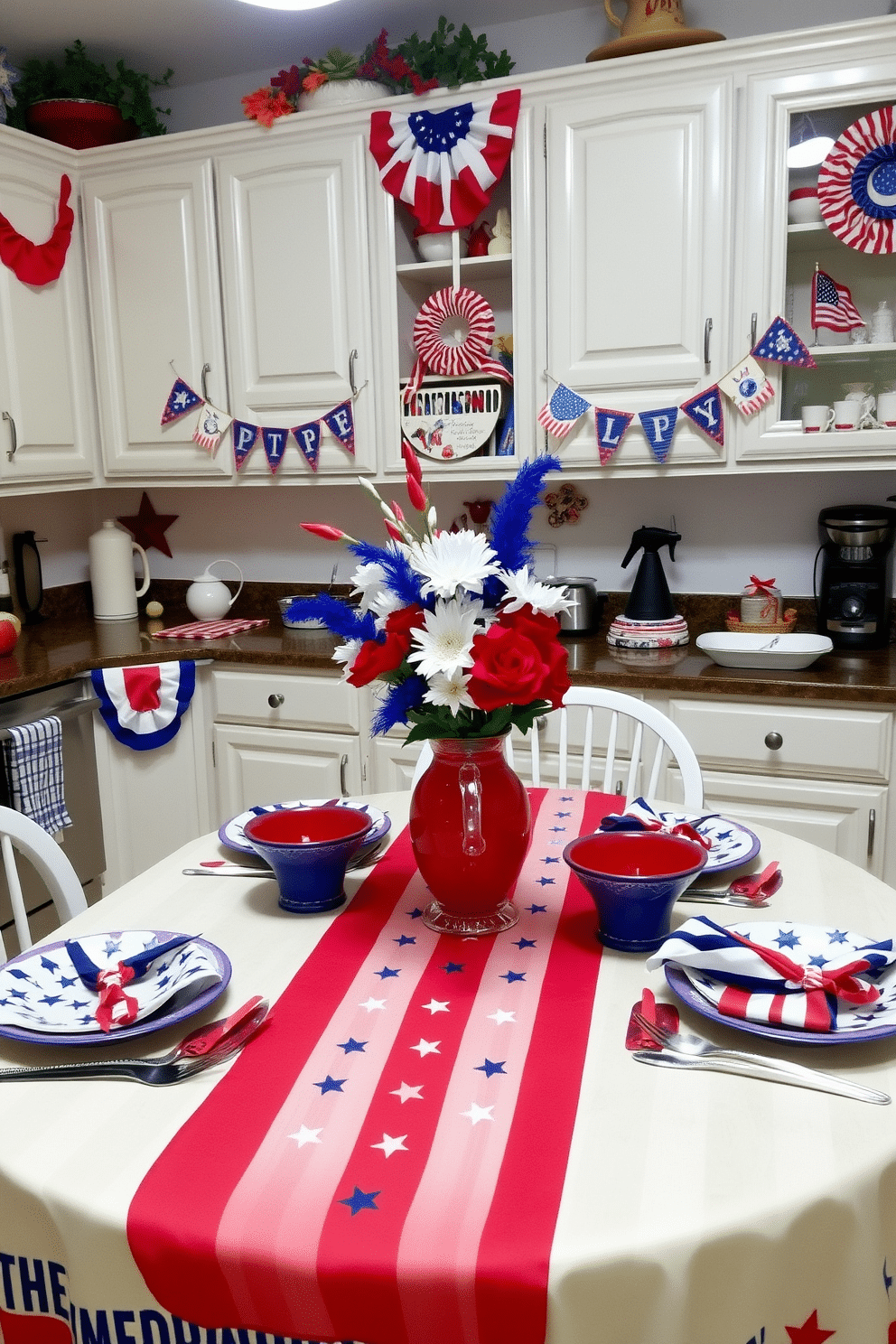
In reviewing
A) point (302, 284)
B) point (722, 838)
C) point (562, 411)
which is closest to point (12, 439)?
point (302, 284)

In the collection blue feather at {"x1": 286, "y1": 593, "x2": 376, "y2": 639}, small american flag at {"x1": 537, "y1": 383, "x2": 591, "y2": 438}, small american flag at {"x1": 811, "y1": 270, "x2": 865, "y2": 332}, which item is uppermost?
small american flag at {"x1": 811, "y1": 270, "x2": 865, "y2": 332}

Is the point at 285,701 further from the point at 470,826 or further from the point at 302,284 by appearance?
the point at 470,826

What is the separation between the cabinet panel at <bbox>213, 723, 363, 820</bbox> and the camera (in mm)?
2709

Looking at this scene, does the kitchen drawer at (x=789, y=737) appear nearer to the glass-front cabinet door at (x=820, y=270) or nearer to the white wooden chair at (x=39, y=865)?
the glass-front cabinet door at (x=820, y=270)

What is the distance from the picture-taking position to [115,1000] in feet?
3.32

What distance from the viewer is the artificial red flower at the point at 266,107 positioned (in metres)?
2.69

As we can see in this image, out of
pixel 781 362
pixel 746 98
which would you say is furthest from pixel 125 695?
pixel 746 98

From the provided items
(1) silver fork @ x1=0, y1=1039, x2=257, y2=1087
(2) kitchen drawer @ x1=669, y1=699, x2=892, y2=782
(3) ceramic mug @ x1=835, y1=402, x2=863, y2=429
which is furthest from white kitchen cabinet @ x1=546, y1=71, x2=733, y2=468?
(1) silver fork @ x1=0, y1=1039, x2=257, y2=1087

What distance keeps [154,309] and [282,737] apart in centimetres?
127

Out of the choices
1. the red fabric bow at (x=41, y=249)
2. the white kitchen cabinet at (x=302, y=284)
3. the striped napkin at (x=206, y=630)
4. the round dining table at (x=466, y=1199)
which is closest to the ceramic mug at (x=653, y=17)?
the white kitchen cabinet at (x=302, y=284)

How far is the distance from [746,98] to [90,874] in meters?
2.45

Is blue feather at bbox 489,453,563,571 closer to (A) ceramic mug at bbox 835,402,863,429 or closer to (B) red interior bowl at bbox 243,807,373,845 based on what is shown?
(B) red interior bowl at bbox 243,807,373,845

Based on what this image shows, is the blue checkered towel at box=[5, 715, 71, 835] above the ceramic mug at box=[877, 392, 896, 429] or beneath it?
beneath

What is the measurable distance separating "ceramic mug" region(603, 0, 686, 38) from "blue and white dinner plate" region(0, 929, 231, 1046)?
7.58 ft
